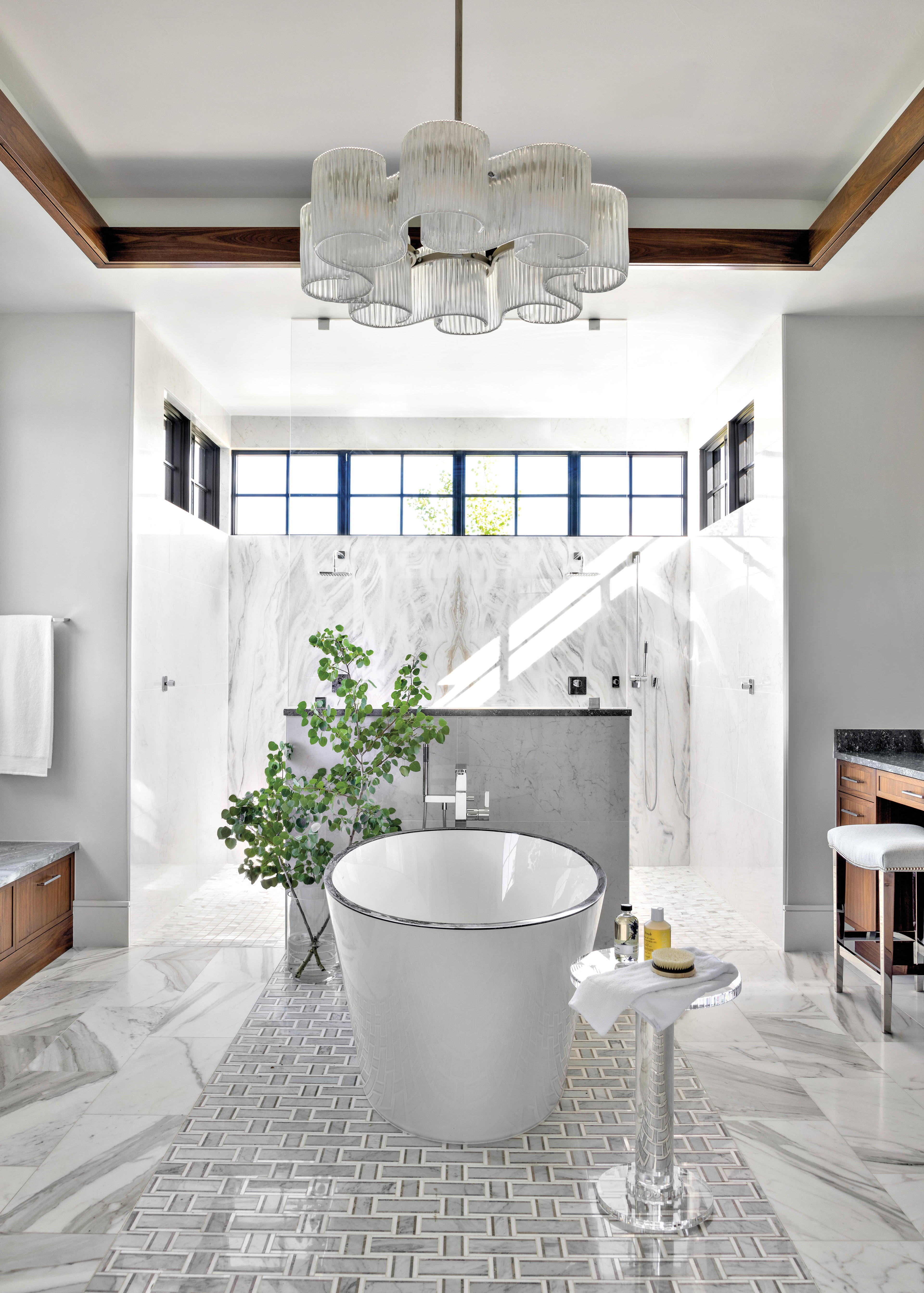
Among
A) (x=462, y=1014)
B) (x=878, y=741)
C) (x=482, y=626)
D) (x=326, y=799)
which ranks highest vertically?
(x=482, y=626)

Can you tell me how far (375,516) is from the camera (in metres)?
4.20

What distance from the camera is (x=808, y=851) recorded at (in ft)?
12.2

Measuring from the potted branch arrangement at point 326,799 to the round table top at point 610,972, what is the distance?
1.26m

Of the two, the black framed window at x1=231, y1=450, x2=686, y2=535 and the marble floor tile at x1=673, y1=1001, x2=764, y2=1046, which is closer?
the marble floor tile at x1=673, y1=1001, x2=764, y2=1046

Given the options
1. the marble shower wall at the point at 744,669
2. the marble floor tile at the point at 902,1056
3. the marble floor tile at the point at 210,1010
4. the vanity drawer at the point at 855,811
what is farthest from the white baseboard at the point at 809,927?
the marble floor tile at the point at 210,1010

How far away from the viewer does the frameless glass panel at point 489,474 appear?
3.99 meters

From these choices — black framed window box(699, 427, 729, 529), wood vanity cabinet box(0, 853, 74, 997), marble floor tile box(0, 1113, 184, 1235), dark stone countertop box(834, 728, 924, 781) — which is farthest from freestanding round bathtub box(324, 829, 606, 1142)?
black framed window box(699, 427, 729, 529)

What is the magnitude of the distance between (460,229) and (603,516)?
7.12ft

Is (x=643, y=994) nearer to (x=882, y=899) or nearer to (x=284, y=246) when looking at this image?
(x=882, y=899)

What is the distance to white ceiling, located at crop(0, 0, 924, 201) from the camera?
2297 millimetres

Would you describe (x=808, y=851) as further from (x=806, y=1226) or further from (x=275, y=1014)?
(x=275, y=1014)

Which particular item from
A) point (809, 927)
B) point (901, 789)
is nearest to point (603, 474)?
point (901, 789)

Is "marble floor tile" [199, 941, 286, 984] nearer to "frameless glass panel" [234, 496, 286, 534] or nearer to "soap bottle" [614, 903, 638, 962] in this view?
"soap bottle" [614, 903, 638, 962]

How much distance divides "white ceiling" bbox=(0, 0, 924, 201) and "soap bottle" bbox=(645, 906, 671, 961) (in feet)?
7.74
